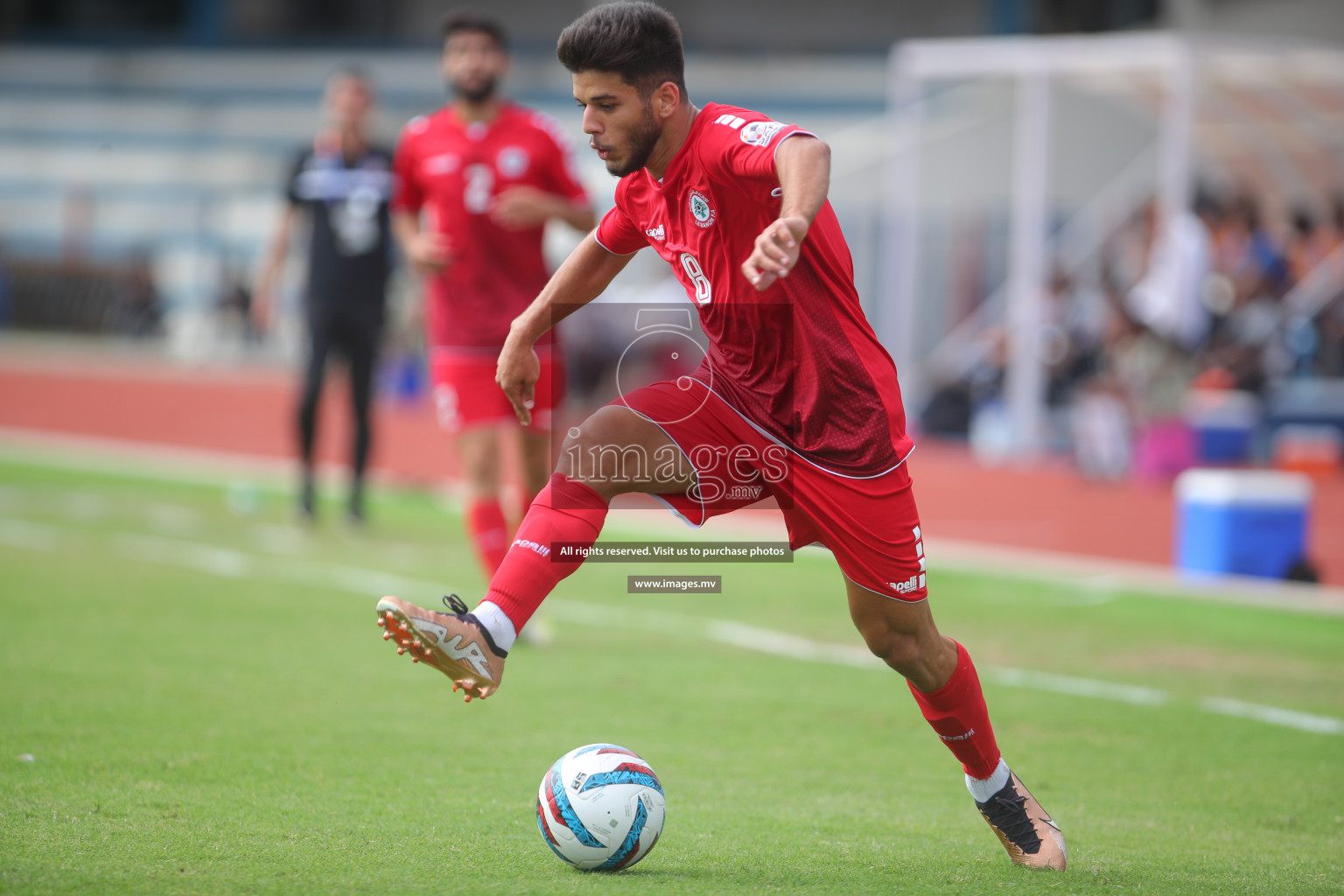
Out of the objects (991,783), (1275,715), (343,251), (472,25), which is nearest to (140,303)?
(343,251)

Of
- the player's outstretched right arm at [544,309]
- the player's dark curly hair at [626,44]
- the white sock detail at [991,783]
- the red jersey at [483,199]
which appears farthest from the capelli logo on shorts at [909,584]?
the red jersey at [483,199]

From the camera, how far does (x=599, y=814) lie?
11.6 ft

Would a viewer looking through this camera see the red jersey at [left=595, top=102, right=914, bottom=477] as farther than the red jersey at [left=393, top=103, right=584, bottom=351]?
No

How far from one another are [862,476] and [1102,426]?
10.9 metres

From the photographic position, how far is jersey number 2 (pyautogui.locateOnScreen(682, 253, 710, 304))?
3.76 meters

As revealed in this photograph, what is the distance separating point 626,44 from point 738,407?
95cm

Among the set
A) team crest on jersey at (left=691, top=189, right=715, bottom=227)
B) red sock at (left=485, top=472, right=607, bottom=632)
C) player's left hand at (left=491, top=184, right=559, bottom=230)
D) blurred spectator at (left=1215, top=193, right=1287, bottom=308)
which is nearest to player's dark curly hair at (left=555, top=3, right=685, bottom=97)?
team crest on jersey at (left=691, top=189, right=715, bottom=227)

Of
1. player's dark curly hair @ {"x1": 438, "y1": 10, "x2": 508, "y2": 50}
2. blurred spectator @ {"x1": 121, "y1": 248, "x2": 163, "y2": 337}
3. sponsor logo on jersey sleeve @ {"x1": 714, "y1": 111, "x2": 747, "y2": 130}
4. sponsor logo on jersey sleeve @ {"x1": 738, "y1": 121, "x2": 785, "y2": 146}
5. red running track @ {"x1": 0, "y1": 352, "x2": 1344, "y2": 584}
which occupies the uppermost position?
player's dark curly hair @ {"x1": 438, "y1": 10, "x2": 508, "y2": 50}

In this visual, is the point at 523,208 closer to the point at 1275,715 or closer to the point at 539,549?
the point at 539,549

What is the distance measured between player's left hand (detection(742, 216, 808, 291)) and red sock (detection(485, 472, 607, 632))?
806 millimetres

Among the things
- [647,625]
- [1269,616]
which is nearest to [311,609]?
[647,625]

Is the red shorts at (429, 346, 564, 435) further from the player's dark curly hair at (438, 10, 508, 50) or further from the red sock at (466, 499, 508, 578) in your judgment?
the player's dark curly hair at (438, 10, 508, 50)

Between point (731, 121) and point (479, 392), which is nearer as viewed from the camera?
point (731, 121)

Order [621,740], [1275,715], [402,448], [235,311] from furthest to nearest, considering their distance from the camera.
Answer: [235,311], [402,448], [1275,715], [621,740]
